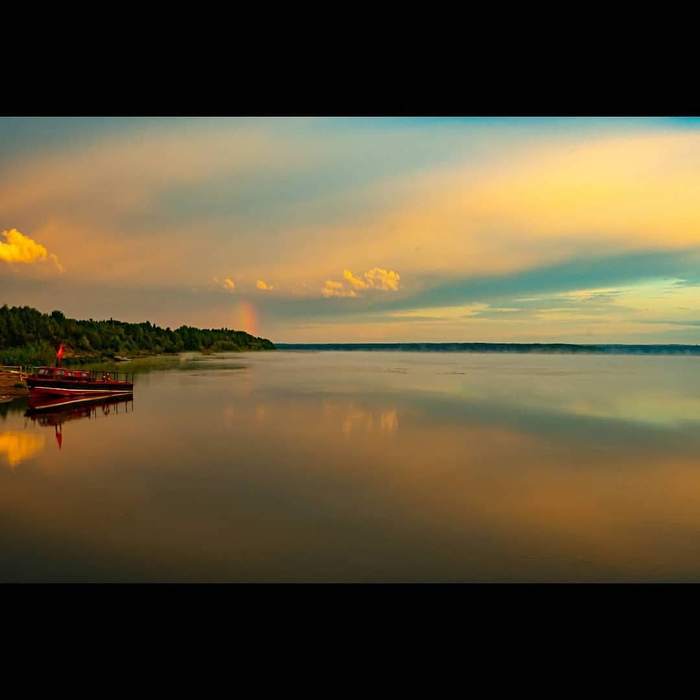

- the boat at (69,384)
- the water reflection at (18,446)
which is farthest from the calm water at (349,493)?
the boat at (69,384)

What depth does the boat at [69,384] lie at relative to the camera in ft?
→ 37.4

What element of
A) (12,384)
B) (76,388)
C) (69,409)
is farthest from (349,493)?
(12,384)

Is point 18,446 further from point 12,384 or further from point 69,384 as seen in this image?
point 12,384

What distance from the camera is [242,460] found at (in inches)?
321

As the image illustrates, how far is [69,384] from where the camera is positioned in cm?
1184

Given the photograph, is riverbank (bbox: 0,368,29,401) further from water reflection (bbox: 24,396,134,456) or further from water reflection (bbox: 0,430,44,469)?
water reflection (bbox: 0,430,44,469)

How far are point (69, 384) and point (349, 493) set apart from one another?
333 inches

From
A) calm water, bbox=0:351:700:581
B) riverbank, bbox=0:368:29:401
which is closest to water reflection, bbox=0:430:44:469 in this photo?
calm water, bbox=0:351:700:581

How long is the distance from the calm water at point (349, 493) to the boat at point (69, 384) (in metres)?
0.62

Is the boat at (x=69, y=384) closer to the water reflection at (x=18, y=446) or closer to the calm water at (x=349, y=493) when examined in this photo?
the calm water at (x=349, y=493)

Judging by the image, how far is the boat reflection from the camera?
35.6ft
